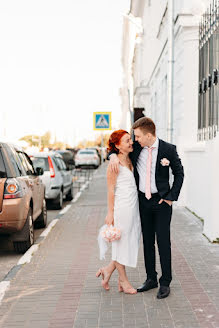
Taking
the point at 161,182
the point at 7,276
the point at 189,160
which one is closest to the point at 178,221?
the point at 189,160

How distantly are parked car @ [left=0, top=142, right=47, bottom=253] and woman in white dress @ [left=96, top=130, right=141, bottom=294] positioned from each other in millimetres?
2676

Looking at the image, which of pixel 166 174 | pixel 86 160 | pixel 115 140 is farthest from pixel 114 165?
pixel 86 160

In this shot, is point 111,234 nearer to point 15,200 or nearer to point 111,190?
point 111,190

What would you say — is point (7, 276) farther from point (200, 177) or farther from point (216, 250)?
point (200, 177)

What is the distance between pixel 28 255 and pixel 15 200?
0.80 meters

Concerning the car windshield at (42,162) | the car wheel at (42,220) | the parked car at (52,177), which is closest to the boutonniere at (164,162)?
the car wheel at (42,220)

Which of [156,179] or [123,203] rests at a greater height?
[156,179]

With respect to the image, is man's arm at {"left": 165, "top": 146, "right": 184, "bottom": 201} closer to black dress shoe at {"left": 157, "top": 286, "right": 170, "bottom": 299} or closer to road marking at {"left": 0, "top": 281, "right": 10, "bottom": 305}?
black dress shoe at {"left": 157, "top": 286, "right": 170, "bottom": 299}

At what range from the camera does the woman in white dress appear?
5242 millimetres

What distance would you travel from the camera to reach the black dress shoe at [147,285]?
557 centimetres

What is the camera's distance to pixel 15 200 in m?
7.69

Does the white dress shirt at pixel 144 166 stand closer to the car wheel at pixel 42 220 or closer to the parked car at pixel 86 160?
the car wheel at pixel 42 220

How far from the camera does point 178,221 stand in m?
10.6

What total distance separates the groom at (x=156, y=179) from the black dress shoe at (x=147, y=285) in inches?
9.0
